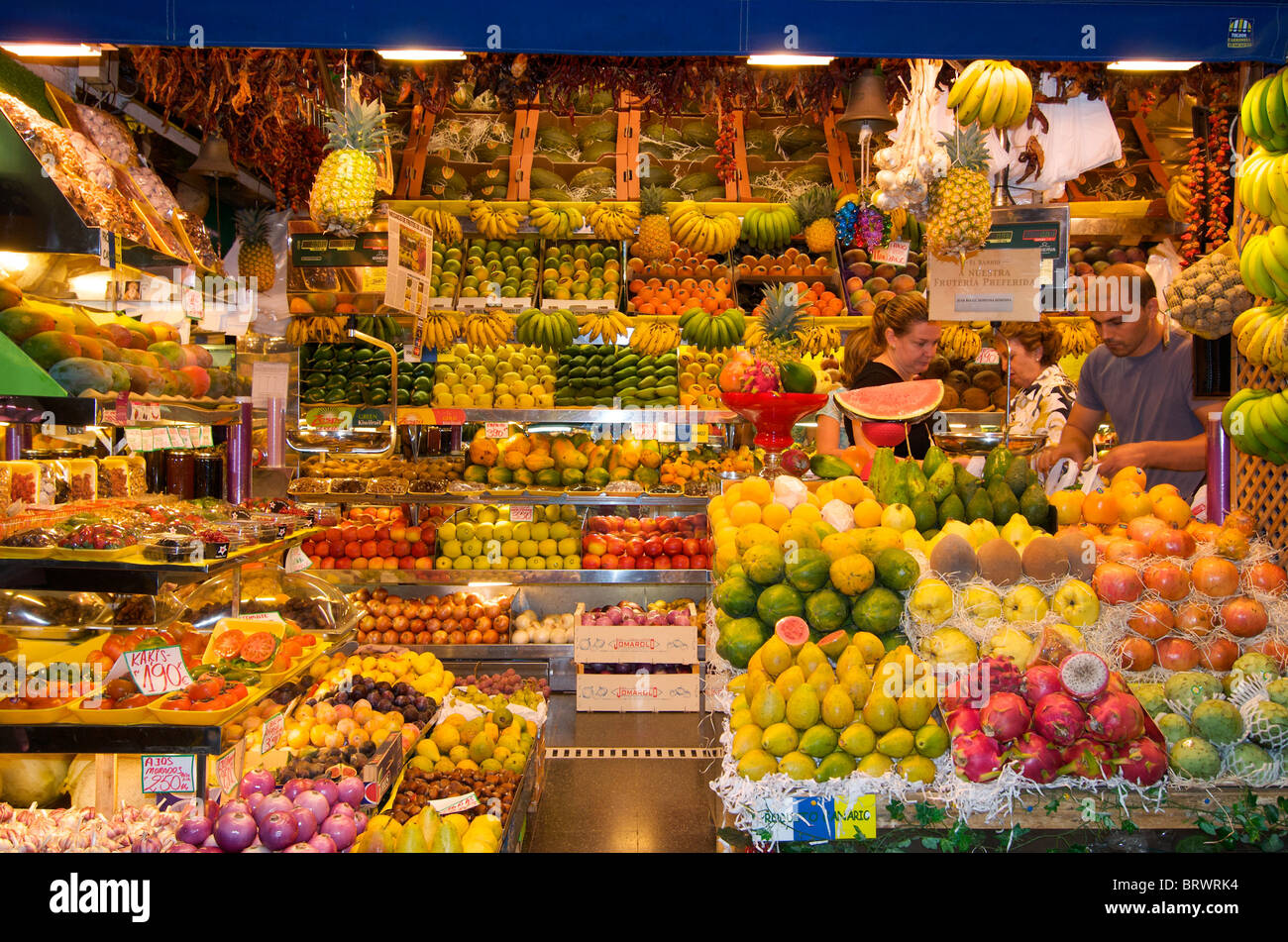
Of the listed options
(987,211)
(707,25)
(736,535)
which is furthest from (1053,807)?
(987,211)

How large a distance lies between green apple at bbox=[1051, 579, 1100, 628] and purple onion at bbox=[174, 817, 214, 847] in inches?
91.8

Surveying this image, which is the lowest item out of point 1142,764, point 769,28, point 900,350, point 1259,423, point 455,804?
point 455,804

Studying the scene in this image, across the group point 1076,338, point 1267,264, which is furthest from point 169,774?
point 1076,338

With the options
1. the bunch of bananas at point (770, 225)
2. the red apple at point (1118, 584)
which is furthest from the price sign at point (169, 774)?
the bunch of bananas at point (770, 225)

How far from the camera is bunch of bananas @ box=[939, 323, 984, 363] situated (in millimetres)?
6691

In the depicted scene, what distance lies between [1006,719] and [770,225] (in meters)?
5.54

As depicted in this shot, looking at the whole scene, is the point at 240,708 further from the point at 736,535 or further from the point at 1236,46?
the point at 1236,46

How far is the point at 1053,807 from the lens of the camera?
194cm

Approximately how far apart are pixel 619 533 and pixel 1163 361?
11.4 feet

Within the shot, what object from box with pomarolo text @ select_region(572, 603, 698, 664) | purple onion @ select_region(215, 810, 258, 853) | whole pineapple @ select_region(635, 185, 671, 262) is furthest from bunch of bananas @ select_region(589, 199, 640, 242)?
purple onion @ select_region(215, 810, 258, 853)

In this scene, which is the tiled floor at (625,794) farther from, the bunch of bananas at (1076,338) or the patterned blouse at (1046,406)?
the bunch of bananas at (1076,338)

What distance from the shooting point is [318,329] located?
20.5 feet

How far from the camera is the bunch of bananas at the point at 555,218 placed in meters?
6.81

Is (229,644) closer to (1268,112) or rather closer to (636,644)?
(636,644)
